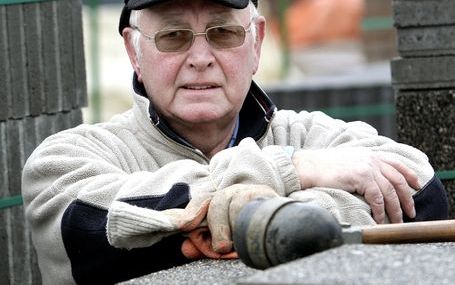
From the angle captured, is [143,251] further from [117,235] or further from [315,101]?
[315,101]

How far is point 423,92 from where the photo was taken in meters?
5.75

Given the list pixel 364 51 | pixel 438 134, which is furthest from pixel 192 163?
pixel 364 51

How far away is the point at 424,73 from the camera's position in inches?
226

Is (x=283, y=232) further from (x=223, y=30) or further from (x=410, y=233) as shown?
(x=223, y=30)

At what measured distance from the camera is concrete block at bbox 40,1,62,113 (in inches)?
210

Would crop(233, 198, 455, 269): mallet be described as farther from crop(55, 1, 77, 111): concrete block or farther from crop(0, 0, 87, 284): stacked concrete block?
crop(55, 1, 77, 111): concrete block

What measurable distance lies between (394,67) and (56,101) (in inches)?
52.2

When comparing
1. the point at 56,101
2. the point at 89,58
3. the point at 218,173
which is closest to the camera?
the point at 218,173

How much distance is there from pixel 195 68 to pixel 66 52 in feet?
3.04

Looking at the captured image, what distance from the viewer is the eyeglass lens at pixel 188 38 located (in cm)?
462

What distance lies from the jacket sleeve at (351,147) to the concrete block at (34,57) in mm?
859

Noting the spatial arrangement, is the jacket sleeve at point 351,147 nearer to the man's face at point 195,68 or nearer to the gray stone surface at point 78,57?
the man's face at point 195,68

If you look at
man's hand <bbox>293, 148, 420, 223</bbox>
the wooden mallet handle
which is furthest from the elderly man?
the wooden mallet handle

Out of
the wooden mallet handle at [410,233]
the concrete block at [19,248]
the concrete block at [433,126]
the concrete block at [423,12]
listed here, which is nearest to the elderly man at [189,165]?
the wooden mallet handle at [410,233]
